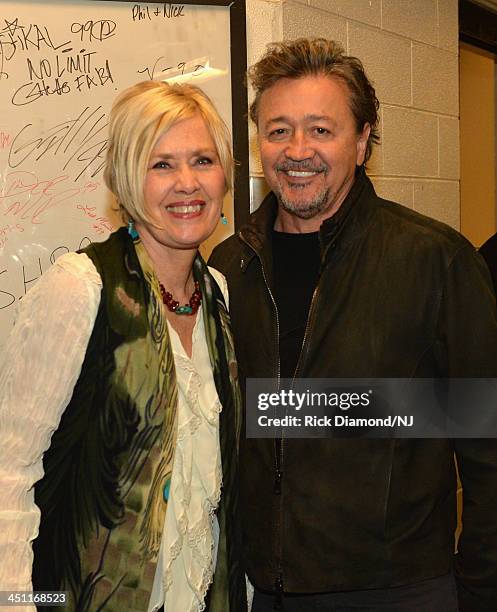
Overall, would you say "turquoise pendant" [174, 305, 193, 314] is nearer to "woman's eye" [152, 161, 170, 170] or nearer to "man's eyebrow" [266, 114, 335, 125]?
"woman's eye" [152, 161, 170, 170]

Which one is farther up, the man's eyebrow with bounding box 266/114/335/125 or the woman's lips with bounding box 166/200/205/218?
the man's eyebrow with bounding box 266/114/335/125

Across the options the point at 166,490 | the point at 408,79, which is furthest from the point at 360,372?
the point at 408,79

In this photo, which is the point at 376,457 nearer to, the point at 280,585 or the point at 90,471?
the point at 280,585

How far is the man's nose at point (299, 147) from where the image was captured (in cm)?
156

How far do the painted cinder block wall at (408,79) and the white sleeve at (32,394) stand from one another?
132cm

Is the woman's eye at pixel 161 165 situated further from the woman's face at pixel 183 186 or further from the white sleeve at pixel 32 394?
the white sleeve at pixel 32 394

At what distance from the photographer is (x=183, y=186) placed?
50.4 inches

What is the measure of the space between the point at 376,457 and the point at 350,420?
3.3 inches

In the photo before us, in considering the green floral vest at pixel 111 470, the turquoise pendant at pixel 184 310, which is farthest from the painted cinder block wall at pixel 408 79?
the green floral vest at pixel 111 470

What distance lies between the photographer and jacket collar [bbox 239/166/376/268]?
1.51 meters

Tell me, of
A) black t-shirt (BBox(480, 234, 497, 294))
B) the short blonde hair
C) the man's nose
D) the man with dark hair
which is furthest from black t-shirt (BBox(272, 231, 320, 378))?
Answer: black t-shirt (BBox(480, 234, 497, 294))

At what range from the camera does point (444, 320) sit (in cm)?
145

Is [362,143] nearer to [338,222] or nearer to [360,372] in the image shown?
[338,222]

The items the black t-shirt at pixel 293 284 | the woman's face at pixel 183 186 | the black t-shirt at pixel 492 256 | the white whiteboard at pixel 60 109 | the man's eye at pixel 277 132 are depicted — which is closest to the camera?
the woman's face at pixel 183 186
